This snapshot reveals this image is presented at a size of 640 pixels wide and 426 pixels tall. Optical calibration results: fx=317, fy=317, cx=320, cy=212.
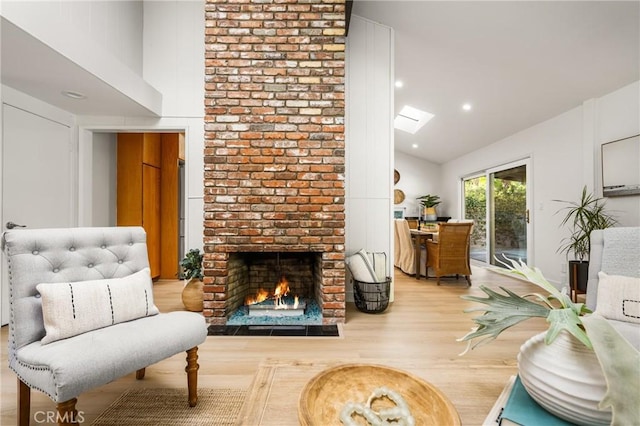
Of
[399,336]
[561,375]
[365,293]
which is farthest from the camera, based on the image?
[365,293]

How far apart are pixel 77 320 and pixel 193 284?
1.77m

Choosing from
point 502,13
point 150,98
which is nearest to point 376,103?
point 502,13

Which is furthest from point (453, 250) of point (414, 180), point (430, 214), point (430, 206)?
point (414, 180)

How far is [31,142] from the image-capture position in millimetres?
2805

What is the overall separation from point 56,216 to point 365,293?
121 inches

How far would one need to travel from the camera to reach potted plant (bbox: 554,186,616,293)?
321 centimetres

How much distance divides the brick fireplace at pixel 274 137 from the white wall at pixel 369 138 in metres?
0.71

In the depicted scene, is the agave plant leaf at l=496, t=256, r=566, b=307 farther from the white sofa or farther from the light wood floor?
the white sofa

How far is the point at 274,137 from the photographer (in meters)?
2.69

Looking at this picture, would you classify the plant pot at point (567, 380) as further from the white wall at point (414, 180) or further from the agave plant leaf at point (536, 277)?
the white wall at point (414, 180)

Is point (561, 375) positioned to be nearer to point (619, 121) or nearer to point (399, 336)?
point (399, 336)

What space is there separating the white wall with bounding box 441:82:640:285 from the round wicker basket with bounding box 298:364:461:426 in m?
3.65

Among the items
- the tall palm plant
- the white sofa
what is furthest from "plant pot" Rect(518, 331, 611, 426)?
the tall palm plant

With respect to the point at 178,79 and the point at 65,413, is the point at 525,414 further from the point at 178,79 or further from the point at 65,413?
the point at 178,79
